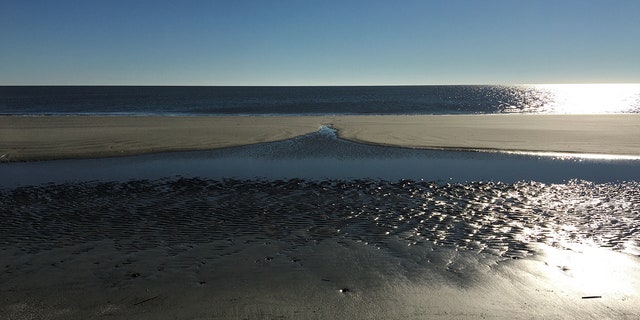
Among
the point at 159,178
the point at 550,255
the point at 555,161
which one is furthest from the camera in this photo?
the point at 555,161

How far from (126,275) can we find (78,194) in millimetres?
8762

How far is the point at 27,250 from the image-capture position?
1004 cm

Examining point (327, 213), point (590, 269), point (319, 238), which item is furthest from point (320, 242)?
point (590, 269)

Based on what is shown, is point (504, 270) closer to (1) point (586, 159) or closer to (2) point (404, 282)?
(2) point (404, 282)

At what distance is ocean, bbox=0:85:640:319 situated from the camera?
748cm

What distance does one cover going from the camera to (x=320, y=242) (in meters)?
10.7

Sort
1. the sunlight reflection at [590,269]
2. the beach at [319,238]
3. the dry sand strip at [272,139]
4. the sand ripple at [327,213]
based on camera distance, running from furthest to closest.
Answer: the dry sand strip at [272,139] → the sand ripple at [327,213] → the sunlight reflection at [590,269] → the beach at [319,238]

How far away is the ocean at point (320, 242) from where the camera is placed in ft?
24.5

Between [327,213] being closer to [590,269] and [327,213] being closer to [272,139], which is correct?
[590,269]

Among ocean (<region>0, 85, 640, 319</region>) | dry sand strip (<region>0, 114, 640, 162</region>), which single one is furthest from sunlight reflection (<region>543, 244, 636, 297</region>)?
dry sand strip (<region>0, 114, 640, 162</region>)

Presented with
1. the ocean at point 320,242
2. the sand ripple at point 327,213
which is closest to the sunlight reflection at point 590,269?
the ocean at point 320,242

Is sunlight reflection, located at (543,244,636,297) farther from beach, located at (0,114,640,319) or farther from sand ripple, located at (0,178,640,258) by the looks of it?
sand ripple, located at (0,178,640,258)

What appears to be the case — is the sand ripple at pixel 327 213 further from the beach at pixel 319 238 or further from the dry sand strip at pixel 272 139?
the dry sand strip at pixel 272 139

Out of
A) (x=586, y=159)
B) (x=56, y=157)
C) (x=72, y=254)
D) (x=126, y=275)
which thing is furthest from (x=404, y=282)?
(x=56, y=157)
